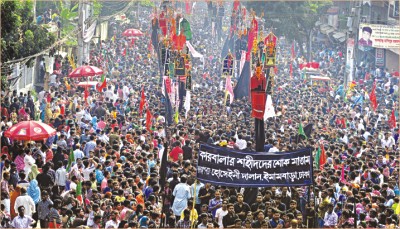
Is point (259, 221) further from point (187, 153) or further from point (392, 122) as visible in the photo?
point (392, 122)

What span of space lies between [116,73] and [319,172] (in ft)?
69.5

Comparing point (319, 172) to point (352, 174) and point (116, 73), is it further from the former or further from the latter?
point (116, 73)

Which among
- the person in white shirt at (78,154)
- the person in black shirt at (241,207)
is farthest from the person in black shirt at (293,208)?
the person in white shirt at (78,154)

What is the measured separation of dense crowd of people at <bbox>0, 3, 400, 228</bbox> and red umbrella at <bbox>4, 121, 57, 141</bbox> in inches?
13.0

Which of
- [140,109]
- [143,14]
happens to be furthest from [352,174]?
[143,14]

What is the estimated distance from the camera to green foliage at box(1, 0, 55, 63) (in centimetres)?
2094

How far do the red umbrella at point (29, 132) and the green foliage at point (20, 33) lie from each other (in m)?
3.14

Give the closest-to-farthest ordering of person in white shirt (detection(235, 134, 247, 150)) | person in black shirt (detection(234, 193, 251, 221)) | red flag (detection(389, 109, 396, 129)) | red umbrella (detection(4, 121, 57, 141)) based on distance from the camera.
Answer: person in black shirt (detection(234, 193, 251, 221)), red umbrella (detection(4, 121, 57, 141)), person in white shirt (detection(235, 134, 247, 150)), red flag (detection(389, 109, 396, 129))

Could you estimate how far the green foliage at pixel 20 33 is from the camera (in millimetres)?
20938

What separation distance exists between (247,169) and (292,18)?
38339 mm

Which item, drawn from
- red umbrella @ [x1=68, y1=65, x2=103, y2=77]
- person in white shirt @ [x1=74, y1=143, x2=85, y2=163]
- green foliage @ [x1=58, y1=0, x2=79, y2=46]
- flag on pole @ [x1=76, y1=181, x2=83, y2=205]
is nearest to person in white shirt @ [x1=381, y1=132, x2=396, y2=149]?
person in white shirt @ [x1=74, y1=143, x2=85, y2=163]

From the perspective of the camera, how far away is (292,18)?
2074 inches

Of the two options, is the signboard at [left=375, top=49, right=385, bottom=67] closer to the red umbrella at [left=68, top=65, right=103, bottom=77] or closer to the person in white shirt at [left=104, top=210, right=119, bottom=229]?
the red umbrella at [left=68, top=65, right=103, bottom=77]

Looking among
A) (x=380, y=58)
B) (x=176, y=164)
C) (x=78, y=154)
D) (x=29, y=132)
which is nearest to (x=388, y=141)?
(x=176, y=164)
